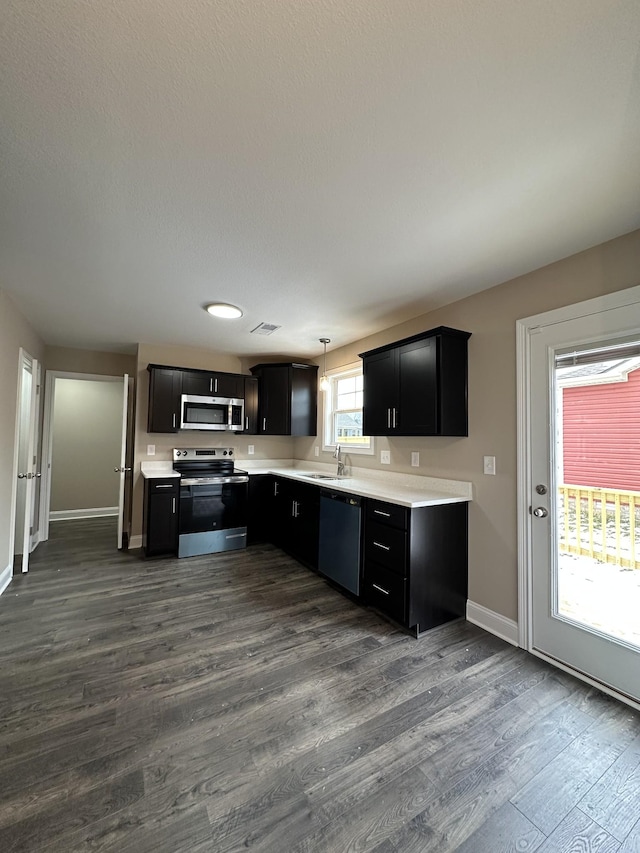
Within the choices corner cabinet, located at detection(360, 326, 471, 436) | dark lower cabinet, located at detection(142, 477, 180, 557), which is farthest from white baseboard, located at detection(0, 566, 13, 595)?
corner cabinet, located at detection(360, 326, 471, 436)

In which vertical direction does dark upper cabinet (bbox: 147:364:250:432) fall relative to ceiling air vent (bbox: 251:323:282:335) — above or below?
below

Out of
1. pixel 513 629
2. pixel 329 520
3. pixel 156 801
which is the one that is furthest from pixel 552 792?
pixel 329 520

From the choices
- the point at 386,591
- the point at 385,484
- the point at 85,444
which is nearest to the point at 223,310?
the point at 385,484

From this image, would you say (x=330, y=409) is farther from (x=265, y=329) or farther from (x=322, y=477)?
(x=265, y=329)

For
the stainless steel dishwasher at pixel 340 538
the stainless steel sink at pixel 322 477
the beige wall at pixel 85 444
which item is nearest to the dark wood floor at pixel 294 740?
the stainless steel dishwasher at pixel 340 538

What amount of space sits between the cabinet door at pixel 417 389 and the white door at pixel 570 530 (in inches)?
24.4

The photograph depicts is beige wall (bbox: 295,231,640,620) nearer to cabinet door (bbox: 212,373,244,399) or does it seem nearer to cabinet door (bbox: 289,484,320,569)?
cabinet door (bbox: 289,484,320,569)

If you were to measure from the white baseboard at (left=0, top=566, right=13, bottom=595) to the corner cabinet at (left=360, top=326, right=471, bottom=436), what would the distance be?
357 centimetres

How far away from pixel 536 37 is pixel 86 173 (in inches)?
69.5

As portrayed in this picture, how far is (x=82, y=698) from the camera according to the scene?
182 centimetres

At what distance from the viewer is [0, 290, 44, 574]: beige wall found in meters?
2.90

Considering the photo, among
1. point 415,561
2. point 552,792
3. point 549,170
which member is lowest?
point 552,792

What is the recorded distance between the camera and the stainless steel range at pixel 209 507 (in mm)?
4023

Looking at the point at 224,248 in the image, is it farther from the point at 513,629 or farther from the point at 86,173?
the point at 513,629
